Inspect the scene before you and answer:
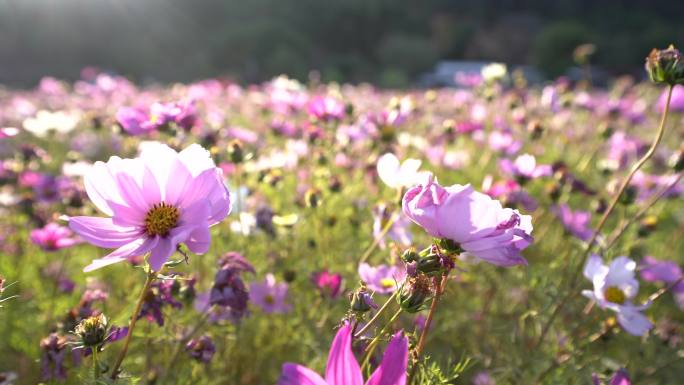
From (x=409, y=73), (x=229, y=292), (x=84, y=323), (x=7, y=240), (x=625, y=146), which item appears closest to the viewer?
(x=84, y=323)

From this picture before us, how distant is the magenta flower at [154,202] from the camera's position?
60cm

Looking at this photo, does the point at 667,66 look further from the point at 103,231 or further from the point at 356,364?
the point at 103,231

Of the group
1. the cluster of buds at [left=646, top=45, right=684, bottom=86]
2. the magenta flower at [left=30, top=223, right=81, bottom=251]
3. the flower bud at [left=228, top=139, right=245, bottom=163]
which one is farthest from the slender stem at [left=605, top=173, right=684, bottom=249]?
the magenta flower at [left=30, top=223, right=81, bottom=251]

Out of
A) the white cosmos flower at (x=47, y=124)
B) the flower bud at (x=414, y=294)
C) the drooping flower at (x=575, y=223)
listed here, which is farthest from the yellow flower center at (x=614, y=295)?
the white cosmos flower at (x=47, y=124)

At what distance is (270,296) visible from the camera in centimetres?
125

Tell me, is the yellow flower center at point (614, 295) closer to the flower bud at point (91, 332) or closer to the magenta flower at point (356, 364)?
the magenta flower at point (356, 364)

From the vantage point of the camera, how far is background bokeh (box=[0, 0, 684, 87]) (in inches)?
490

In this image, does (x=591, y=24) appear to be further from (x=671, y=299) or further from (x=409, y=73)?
(x=671, y=299)

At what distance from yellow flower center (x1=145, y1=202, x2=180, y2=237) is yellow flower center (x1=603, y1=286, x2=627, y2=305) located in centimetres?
93

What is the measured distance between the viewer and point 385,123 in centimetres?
173

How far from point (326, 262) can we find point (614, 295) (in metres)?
0.70

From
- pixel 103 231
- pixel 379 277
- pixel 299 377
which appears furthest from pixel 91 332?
pixel 379 277

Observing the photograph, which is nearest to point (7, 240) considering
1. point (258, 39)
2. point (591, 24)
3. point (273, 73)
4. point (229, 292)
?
point (229, 292)

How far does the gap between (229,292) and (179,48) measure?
1439 centimetres
